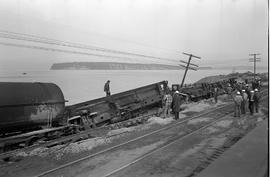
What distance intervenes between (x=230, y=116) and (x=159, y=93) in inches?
166

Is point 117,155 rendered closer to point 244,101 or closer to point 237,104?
point 237,104

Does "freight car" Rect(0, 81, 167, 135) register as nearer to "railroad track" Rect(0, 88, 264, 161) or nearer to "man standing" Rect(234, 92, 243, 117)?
"railroad track" Rect(0, 88, 264, 161)

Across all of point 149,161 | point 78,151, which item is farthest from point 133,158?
point 78,151

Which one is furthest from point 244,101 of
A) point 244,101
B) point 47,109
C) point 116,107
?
point 47,109

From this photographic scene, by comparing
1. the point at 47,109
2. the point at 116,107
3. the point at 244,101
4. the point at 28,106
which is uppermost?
the point at 28,106

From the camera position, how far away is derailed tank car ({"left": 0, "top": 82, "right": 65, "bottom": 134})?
859cm

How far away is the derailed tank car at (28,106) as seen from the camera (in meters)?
8.59

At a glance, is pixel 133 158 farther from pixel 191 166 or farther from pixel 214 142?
pixel 214 142

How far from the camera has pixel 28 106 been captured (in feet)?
30.1

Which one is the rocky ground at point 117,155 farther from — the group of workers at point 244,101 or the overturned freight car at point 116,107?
the group of workers at point 244,101

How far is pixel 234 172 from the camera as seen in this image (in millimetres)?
4723

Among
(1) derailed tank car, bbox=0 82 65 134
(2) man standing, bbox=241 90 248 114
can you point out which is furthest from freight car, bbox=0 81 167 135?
(2) man standing, bbox=241 90 248 114

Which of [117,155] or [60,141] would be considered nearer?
[117,155]

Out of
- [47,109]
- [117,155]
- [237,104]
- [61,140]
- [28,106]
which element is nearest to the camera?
[117,155]
